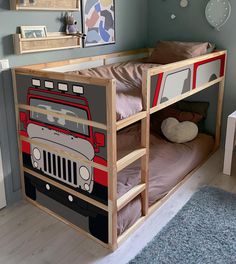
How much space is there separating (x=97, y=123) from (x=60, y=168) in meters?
0.49

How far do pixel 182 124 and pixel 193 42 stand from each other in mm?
835

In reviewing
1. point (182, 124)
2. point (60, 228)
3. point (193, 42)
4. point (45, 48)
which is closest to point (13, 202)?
point (60, 228)

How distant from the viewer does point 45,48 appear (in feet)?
7.37

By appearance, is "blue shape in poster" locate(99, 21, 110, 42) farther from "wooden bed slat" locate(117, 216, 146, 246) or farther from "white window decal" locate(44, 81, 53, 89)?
"wooden bed slat" locate(117, 216, 146, 246)

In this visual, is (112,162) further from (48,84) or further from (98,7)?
(98,7)

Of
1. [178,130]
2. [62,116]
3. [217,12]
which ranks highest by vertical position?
[217,12]

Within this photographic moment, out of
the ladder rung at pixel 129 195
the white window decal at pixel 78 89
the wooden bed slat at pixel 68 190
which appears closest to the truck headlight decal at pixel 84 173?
the wooden bed slat at pixel 68 190

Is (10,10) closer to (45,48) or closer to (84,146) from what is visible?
(45,48)

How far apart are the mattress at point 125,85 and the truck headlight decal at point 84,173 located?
1.25 feet

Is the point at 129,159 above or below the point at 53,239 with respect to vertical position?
above

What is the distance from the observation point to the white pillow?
2951 millimetres

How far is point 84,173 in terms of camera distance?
1.87m

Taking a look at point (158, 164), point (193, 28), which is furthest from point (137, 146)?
point (193, 28)

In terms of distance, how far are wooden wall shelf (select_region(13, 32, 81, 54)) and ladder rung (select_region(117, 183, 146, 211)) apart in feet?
3.78
